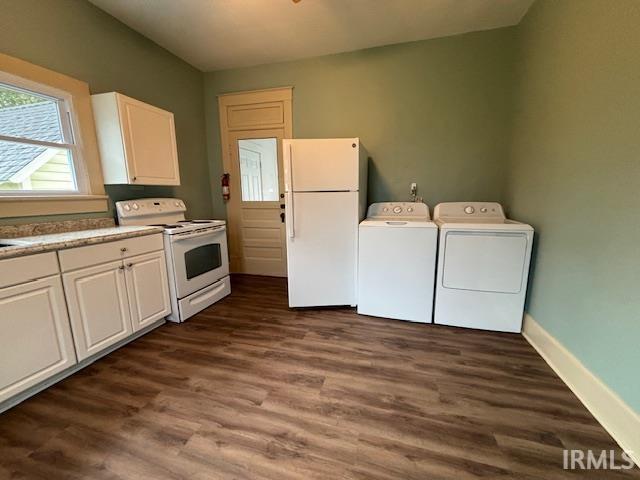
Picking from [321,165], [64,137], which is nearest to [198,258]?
[64,137]

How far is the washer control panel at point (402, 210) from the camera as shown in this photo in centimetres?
→ 283

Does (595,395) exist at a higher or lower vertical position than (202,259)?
lower

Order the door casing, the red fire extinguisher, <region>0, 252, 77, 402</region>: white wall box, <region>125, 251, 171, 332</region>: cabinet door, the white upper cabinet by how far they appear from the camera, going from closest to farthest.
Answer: <region>0, 252, 77, 402</region>: white wall box < <region>125, 251, 171, 332</region>: cabinet door < the white upper cabinet < the door casing < the red fire extinguisher

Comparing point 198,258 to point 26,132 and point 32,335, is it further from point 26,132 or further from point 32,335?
point 26,132

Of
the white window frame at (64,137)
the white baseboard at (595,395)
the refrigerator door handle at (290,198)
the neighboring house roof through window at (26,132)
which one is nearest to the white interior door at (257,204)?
the refrigerator door handle at (290,198)

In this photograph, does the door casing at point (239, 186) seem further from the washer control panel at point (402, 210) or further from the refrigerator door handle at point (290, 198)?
the washer control panel at point (402, 210)

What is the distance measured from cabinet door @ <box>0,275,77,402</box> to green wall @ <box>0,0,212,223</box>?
0.74 m

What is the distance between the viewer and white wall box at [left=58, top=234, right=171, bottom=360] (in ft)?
5.50

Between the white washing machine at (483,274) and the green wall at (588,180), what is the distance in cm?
14

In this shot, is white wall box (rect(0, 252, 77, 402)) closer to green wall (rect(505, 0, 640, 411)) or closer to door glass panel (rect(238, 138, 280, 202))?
door glass panel (rect(238, 138, 280, 202))

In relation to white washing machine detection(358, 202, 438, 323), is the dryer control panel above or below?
above

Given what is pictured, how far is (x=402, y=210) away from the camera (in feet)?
9.37

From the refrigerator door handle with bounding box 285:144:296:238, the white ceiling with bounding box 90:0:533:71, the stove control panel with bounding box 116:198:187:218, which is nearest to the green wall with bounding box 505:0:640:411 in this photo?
the white ceiling with bounding box 90:0:533:71

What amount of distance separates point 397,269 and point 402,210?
80 centimetres
